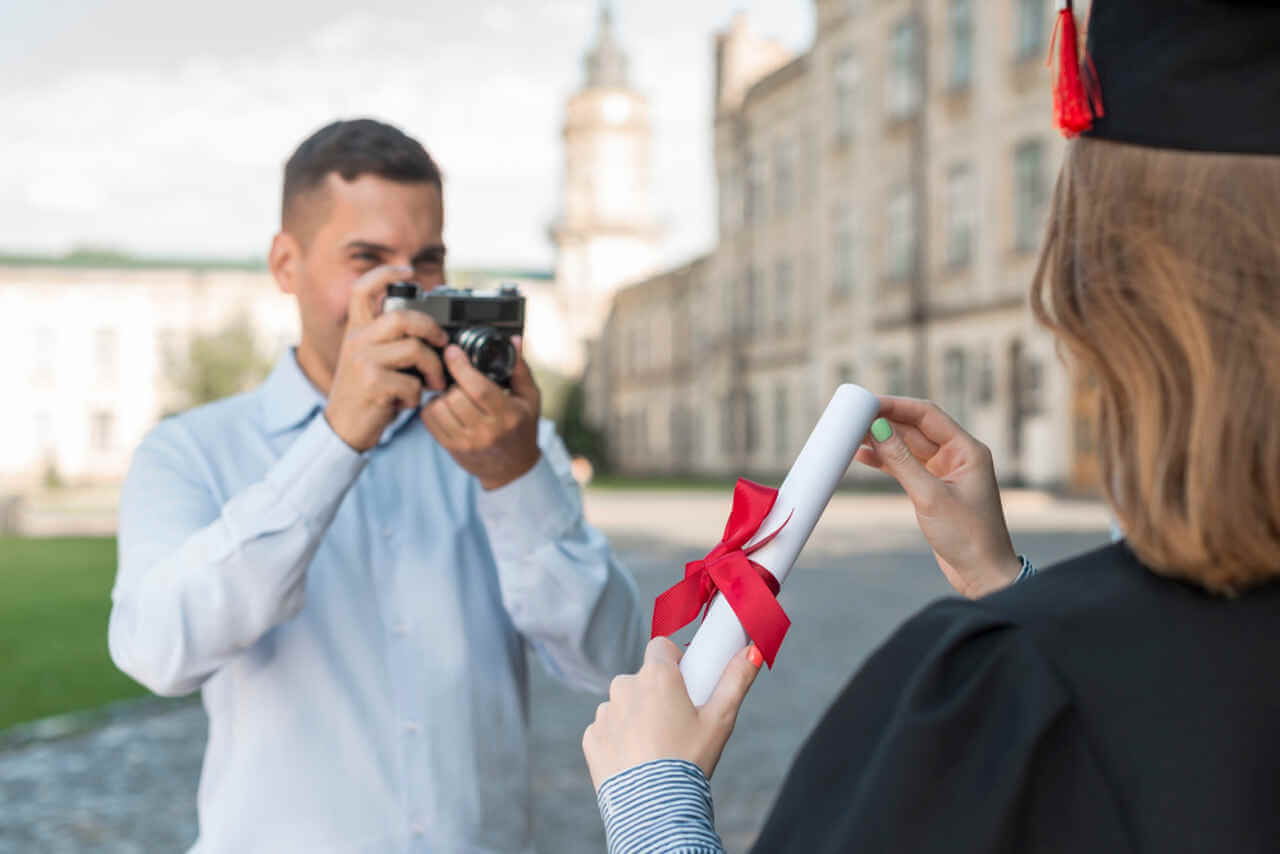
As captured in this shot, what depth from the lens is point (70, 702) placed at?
298 inches

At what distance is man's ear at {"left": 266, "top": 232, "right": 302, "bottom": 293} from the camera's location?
2.34 metres

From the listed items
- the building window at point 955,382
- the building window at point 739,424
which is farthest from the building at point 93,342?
the building window at point 955,382

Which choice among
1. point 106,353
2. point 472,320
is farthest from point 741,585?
point 106,353

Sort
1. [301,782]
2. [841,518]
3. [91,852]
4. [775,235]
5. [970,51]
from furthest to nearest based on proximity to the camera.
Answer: [775,235] < [970,51] < [841,518] < [91,852] < [301,782]

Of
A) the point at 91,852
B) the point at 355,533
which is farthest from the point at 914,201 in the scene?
the point at 355,533

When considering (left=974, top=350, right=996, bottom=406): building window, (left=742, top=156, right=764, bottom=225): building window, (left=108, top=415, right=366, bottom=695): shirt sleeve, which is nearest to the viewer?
(left=108, top=415, right=366, bottom=695): shirt sleeve

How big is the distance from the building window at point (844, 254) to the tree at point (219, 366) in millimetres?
14723

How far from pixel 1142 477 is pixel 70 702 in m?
7.79

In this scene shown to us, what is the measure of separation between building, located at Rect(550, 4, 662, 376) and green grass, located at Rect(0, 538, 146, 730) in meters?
39.6

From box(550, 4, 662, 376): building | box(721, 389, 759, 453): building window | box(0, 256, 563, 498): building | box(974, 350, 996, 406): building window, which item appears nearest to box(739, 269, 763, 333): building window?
box(721, 389, 759, 453): building window

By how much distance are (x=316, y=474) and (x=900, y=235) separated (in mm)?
27371

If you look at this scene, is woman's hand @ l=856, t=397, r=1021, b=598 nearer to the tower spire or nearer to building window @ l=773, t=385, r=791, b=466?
building window @ l=773, t=385, r=791, b=466

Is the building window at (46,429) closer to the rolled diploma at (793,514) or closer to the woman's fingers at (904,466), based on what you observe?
the woman's fingers at (904,466)

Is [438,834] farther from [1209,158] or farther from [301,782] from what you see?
[1209,158]
